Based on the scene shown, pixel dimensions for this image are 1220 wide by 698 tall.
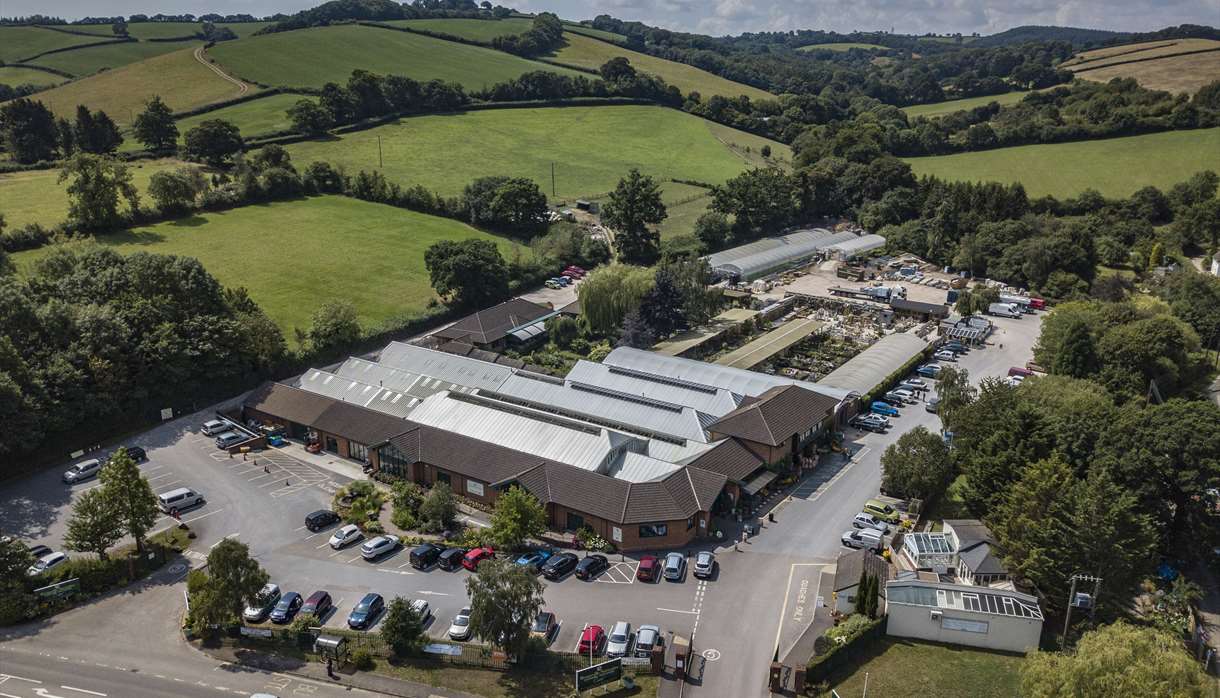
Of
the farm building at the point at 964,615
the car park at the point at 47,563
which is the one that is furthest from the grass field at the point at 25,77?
the farm building at the point at 964,615

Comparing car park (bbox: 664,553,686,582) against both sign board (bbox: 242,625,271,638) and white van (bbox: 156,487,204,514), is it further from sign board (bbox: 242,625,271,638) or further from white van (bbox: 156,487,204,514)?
white van (bbox: 156,487,204,514)

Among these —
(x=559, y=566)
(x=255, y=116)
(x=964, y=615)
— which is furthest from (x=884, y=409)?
(x=255, y=116)

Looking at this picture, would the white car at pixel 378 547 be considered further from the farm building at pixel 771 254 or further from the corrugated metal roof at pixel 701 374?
the farm building at pixel 771 254

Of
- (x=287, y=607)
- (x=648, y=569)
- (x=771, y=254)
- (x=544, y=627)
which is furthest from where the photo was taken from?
(x=771, y=254)

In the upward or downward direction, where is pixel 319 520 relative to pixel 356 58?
downward

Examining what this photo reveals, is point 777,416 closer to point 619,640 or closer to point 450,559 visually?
point 619,640

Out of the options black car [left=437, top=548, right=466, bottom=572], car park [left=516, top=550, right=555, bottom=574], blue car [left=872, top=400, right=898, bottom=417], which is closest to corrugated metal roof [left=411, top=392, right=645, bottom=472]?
car park [left=516, top=550, right=555, bottom=574]

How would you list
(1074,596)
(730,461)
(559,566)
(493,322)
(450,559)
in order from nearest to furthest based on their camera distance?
(1074,596) < (559,566) < (450,559) < (730,461) < (493,322)

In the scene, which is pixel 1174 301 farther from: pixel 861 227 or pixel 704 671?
pixel 704 671
